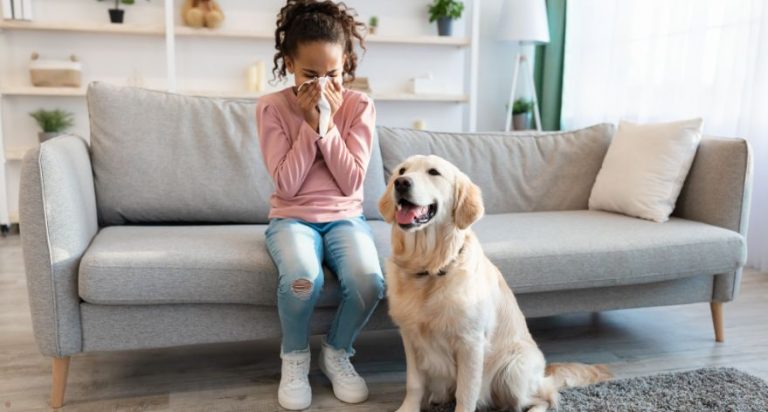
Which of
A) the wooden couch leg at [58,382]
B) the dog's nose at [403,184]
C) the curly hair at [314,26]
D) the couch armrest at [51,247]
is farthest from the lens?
the curly hair at [314,26]

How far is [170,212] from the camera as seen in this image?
219 cm

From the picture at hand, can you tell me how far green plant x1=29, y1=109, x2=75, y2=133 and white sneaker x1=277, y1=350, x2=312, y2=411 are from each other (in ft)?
10.8

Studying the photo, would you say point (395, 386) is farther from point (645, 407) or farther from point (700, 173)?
point (700, 173)

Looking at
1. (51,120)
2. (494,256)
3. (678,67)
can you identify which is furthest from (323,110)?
(51,120)

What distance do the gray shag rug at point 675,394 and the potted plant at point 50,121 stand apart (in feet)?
11.8

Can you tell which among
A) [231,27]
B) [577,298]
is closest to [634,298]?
[577,298]

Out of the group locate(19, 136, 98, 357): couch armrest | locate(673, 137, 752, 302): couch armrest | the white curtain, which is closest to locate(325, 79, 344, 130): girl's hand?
locate(19, 136, 98, 357): couch armrest

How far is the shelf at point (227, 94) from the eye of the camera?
4039 mm

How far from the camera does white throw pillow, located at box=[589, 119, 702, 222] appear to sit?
232 centimetres

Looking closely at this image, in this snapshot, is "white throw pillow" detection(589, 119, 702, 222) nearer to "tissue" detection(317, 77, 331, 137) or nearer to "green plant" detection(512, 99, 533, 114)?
"tissue" detection(317, 77, 331, 137)

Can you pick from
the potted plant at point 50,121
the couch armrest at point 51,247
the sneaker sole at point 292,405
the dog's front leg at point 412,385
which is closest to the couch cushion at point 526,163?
the dog's front leg at point 412,385

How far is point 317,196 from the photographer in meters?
1.87

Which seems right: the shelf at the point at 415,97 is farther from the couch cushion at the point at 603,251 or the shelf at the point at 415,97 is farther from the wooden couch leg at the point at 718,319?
the wooden couch leg at the point at 718,319

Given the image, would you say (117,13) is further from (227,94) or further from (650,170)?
(650,170)
